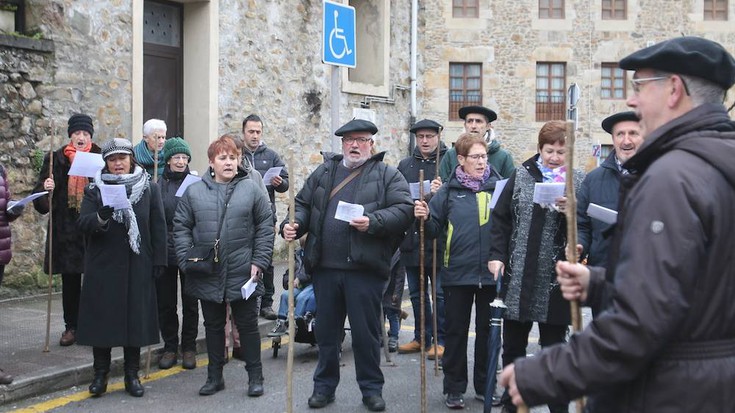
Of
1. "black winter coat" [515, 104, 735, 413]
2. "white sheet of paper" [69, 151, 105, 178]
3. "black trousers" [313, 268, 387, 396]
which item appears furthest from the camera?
"white sheet of paper" [69, 151, 105, 178]

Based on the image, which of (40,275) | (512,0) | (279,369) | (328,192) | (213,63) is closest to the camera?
(328,192)

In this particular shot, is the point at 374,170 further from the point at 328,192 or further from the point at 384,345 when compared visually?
the point at 384,345

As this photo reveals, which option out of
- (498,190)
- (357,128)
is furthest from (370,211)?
(498,190)

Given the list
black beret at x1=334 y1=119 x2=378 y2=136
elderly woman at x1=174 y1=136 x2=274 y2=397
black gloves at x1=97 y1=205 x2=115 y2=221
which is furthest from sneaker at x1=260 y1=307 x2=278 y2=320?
black beret at x1=334 y1=119 x2=378 y2=136

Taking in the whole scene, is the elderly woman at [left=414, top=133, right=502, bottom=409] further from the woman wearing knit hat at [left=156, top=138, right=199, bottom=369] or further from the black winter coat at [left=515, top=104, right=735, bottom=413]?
the black winter coat at [left=515, top=104, right=735, bottom=413]

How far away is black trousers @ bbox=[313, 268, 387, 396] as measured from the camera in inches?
246

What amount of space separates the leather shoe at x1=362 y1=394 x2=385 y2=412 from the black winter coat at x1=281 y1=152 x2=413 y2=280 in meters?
0.89

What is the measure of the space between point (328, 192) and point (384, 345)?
2.06 meters

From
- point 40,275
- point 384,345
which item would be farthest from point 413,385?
point 40,275

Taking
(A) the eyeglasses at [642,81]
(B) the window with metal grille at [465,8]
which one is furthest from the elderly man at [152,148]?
(B) the window with metal grille at [465,8]

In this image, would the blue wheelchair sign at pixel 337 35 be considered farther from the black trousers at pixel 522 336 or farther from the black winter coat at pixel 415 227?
the black trousers at pixel 522 336

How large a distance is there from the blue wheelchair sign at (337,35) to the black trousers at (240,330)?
321 centimetres

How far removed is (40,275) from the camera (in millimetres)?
10125

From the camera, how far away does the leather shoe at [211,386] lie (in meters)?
6.54
